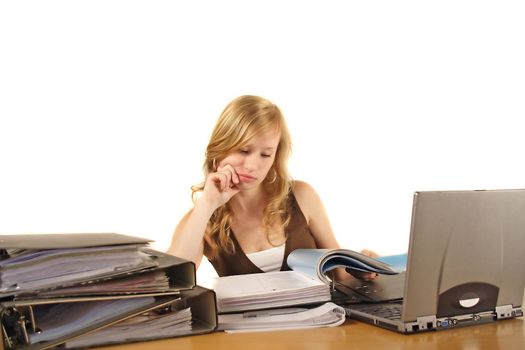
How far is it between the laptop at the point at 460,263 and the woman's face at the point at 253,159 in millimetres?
905

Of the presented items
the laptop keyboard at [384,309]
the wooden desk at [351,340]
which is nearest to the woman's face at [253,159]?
the laptop keyboard at [384,309]

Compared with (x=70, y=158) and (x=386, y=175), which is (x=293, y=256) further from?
(x=386, y=175)

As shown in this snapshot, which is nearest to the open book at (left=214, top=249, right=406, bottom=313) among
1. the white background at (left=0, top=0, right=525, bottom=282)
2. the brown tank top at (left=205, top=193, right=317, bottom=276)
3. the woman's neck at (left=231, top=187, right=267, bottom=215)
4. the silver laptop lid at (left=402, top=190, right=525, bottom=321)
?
the silver laptop lid at (left=402, top=190, right=525, bottom=321)

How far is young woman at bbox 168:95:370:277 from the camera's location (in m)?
2.02

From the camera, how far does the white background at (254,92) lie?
261 cm

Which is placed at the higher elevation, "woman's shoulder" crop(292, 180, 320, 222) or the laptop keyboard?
"woman's shoulder" crop(292, 180, 320, 222)

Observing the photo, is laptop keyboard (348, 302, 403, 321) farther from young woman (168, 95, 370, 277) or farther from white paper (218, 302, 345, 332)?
young woman (168, 95, 370, 277)

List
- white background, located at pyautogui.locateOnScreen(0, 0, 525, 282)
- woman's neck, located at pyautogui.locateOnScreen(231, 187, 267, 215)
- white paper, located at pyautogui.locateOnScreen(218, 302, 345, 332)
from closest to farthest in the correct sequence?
white paper, located at pyautogui.locateOnScreen(218, 302, 345, 332) → woman's neck, located at pyautogui.locateOnScreen(231, 187, 267, 215) → white background, located at pyautogui.locateOnScreen(0, 0, 525, 282)

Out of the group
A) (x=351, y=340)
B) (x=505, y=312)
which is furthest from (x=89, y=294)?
(x=505, y=312)

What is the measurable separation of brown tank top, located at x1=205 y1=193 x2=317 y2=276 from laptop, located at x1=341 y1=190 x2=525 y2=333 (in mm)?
872

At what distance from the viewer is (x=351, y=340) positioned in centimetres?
111

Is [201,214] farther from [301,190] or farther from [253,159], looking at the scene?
[301,190]

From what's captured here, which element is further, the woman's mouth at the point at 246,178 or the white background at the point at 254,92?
the white background at the point at 254,92

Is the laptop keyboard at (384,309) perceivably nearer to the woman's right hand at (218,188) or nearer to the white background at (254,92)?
the woman's right hand at (218,188)
